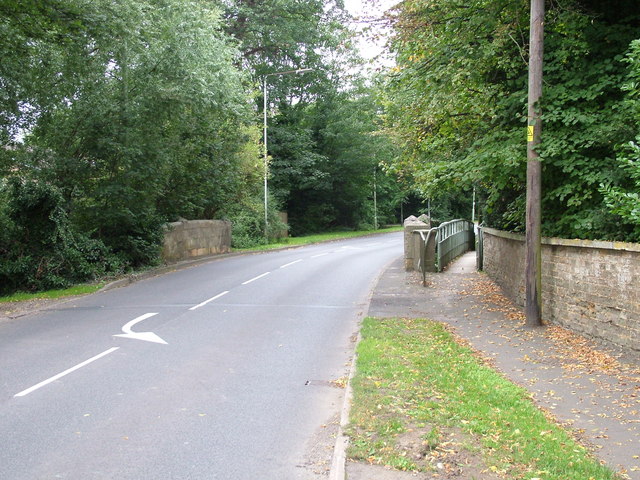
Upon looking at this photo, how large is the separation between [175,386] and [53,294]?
945cm

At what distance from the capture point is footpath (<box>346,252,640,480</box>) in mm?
5219

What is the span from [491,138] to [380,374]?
5.79 m

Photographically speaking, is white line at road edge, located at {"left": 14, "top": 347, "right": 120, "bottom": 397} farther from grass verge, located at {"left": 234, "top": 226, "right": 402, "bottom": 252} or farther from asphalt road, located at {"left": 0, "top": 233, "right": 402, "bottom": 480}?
grass verge, located at {"left": 234, "top": 226, "right": 402, "bottom": 252}

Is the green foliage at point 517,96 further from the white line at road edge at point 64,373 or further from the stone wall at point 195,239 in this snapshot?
the stone wall at point 195,239

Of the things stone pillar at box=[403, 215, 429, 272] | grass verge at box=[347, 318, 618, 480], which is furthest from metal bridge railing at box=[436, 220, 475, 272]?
grass verge at box=[347, 318, 618, 480]

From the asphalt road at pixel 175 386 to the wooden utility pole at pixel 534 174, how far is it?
3.27 meters

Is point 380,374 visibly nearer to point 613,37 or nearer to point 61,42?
point 613,37

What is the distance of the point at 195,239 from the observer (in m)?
25.2

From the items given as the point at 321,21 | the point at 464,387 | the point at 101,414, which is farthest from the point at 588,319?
the point at 321,21

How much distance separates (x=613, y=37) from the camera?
9680 millimetres

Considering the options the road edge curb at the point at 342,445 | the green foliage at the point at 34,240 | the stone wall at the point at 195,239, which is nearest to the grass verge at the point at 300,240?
the stone wall at the point at 195,239

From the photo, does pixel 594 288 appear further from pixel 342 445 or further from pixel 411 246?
pixel 411 246

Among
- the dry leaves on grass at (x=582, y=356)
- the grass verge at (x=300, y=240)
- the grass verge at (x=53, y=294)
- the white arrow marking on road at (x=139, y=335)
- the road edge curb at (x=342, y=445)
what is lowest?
the grass verge at (x=300, y=240)

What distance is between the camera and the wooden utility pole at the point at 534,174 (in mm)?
9773
